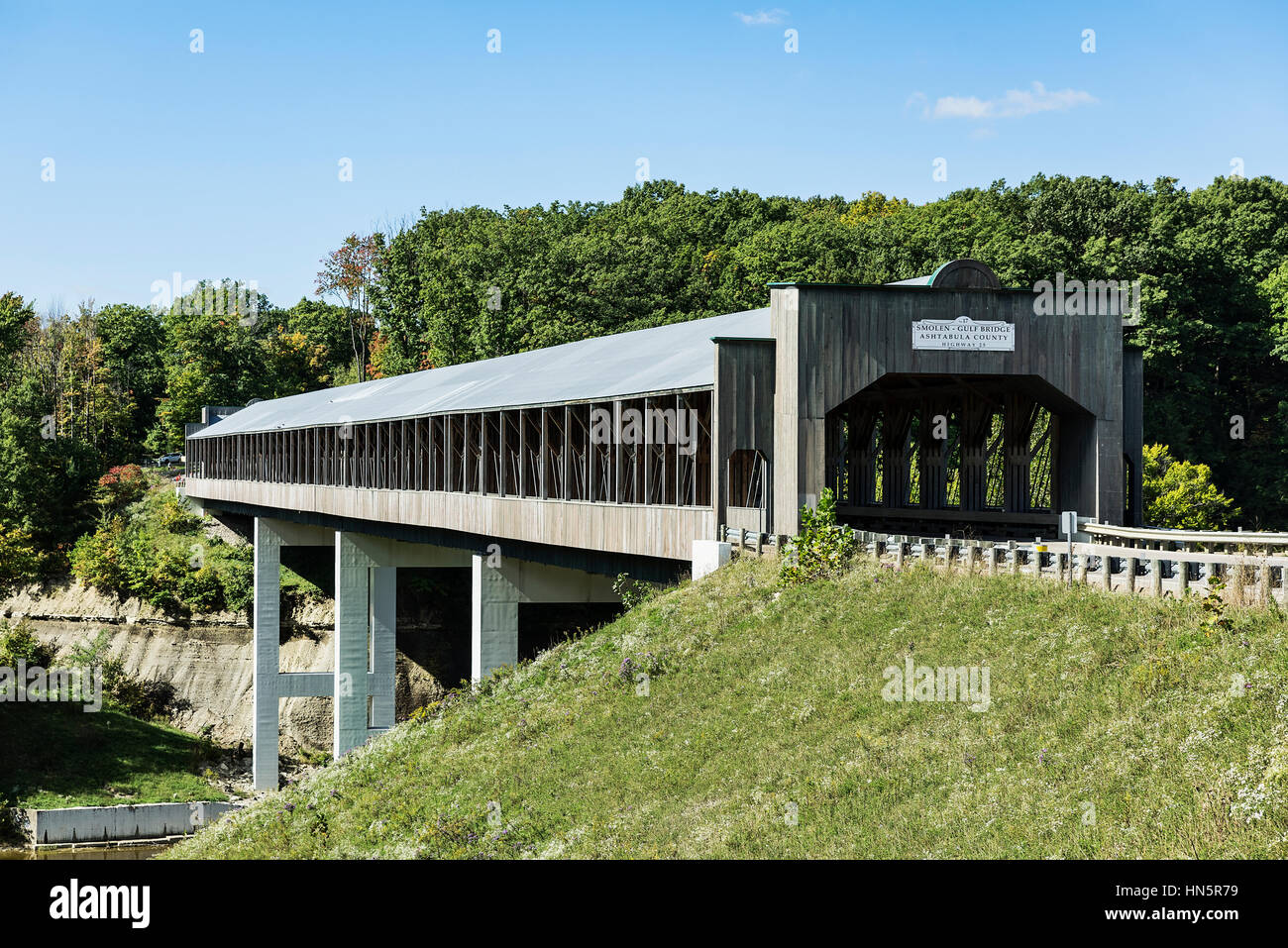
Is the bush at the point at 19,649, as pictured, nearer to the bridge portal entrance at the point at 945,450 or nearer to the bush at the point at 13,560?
the bush at the point at 13,560

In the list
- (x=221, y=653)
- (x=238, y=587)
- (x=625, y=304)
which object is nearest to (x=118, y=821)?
(x=221, y=653)

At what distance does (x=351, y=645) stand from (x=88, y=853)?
38.0ft

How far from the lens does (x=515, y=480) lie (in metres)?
33.5

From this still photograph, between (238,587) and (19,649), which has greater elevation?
(238,587)

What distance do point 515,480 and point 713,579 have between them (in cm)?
1230

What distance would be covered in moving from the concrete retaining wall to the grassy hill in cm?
Answer: 1943

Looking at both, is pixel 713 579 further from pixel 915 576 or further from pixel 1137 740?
pixel 1137 740

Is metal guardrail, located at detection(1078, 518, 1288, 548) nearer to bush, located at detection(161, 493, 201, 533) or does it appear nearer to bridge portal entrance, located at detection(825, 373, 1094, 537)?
bridge portal entrance, located at detection(825, 373, 1094, 537)

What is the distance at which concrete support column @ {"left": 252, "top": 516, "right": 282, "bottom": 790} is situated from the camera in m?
48.9

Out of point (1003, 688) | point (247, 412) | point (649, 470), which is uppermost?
point (247, 412)

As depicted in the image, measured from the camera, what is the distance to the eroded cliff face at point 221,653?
54781 mm

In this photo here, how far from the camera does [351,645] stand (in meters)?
45.8

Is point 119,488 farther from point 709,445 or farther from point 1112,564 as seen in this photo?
point 1112,564
